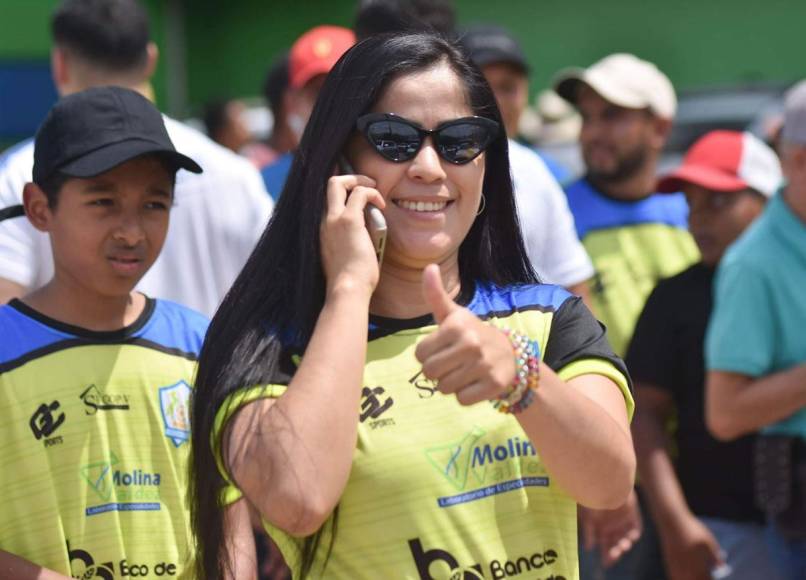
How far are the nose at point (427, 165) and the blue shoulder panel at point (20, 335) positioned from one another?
0.98 meters

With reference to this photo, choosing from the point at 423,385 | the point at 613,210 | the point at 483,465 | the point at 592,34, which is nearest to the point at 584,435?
the point at 483,465

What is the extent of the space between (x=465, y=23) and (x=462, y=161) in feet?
50.8

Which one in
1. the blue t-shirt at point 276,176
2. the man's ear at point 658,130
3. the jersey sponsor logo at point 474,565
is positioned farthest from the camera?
the man's ear at point 658,130

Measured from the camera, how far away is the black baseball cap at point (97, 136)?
10.8ft

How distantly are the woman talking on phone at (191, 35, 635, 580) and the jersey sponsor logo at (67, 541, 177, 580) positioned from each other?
0.38m

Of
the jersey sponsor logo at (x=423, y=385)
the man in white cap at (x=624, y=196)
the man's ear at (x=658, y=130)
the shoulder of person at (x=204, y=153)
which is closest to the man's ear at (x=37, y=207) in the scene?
the shoulder of person at (x=204, y=153)

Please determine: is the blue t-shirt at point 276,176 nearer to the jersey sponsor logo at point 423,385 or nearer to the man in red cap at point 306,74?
the man in red cap at point 306,74

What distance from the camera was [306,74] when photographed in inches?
229

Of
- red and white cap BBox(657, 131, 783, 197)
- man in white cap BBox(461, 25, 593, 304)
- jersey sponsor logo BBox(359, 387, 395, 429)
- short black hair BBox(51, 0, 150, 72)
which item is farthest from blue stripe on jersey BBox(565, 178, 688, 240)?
jersey sponsor logo BBox(359, 387, 395, 429)

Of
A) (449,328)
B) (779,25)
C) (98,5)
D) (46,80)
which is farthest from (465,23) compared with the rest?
(449,328)

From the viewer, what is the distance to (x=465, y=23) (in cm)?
1784

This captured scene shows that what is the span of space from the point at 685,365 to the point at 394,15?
158 centimetres

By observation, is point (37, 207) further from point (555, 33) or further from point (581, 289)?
point (555, 33)

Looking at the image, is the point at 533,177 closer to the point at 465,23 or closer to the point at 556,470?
the point at 556,470
